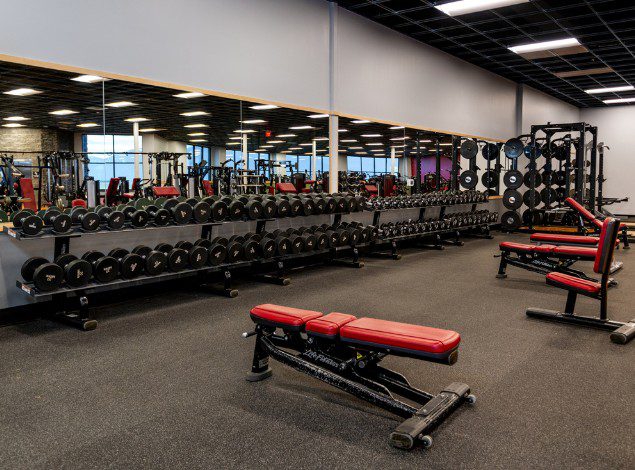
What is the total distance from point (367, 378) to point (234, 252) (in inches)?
101

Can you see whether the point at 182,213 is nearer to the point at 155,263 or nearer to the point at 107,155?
the point at 155,263

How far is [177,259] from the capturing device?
13.4 ft

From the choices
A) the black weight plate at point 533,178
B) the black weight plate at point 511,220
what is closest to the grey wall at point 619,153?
the black weight plate at point 533,178

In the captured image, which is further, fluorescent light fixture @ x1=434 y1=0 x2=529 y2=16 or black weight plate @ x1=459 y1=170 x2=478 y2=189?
black weight plate @ x1=459 y1=170 x2=478 y2=189

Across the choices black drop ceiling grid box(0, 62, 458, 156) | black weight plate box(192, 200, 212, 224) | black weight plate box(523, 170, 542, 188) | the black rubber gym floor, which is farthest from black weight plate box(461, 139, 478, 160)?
black weight plate box(192, 200, 212, 224)

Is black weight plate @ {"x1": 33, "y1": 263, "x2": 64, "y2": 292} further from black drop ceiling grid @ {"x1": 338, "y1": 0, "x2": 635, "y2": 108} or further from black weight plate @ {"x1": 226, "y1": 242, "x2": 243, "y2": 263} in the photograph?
black drop ceiling grid @ {"x1": 338, "y1": 0, "x2": 635, "y2": 108}

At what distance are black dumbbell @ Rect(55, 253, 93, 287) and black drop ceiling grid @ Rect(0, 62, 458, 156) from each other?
4.25ft

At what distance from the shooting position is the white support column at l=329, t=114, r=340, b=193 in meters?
6.52

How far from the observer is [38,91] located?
13.1 feet

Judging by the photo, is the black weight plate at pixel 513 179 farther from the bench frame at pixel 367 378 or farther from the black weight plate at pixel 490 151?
the bench frame at pixel 367 378

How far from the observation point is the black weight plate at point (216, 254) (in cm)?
441

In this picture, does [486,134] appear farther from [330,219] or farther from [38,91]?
[38,91]

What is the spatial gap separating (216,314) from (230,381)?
1351 millimetres

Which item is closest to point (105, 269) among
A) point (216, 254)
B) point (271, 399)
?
point (216, 254)
